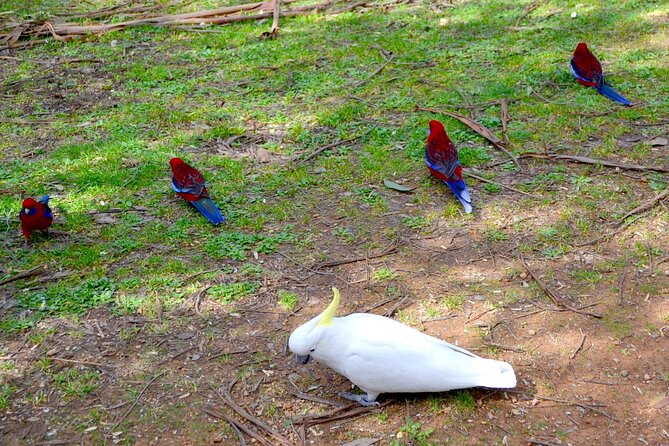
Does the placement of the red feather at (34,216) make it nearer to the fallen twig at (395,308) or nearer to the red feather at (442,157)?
the fallen twig at (395,308)

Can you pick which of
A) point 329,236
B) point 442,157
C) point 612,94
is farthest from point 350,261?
point 612,94

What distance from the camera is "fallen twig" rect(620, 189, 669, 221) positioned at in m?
4.73

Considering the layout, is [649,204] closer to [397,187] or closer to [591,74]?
[397,187]

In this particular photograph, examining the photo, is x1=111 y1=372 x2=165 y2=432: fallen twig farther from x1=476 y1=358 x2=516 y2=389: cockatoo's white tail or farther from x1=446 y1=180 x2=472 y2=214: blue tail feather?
x1=446 y1=180 x2=472 y2=214: blue tail feather

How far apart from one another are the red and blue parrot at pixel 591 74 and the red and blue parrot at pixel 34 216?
16.0ft

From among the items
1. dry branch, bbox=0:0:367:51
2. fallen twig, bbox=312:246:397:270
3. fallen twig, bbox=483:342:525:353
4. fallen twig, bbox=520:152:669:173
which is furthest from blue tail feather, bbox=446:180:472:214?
dry branch, bbox=0:0:367:51

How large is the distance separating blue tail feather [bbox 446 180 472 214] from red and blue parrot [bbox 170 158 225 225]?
172 centimetres

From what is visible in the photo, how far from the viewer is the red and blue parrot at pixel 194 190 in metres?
4.95

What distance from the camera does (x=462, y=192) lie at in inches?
195

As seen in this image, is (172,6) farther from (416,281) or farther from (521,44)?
(416,281)

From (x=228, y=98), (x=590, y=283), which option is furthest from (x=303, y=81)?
(x=590, y=283)

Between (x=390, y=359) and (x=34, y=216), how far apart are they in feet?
9.04

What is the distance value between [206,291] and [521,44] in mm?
5154

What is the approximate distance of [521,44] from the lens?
769 centimetres
